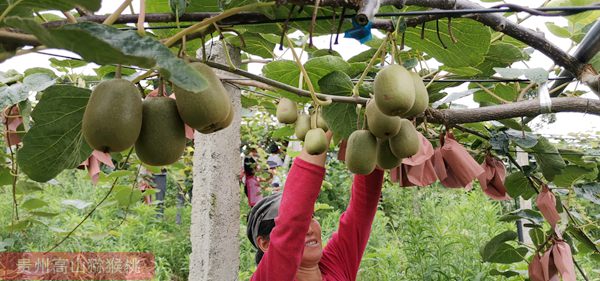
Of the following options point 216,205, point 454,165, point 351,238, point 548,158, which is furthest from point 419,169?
point 351,238

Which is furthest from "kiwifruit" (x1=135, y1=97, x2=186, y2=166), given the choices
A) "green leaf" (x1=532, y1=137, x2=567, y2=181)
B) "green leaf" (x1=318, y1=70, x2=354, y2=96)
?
"green leaf" (x1=532, y1=137, x2=567, y2=181)

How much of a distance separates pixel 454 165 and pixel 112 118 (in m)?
0.96

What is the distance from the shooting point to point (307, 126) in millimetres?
1325

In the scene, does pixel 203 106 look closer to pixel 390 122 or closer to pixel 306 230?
pixel 390 122

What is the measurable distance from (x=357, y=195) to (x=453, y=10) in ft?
3.81

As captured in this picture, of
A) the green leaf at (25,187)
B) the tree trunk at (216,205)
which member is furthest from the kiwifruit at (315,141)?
the green leaf at (25,187)

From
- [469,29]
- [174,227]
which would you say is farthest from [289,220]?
[174,227]

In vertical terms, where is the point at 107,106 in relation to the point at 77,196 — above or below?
above

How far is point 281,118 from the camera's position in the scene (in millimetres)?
1386

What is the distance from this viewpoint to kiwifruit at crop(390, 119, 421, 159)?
2.79 ft

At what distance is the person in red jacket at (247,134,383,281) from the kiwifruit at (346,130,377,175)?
475 mm

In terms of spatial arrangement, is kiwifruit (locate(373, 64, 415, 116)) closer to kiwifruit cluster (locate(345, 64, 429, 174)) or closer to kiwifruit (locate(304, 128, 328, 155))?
kiwifruit cluster (locate(345, 64, 429, 174))

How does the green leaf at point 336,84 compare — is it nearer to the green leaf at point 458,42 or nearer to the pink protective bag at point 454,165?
the green leaf at point 458,42

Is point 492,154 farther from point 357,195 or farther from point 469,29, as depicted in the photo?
point 469,29
